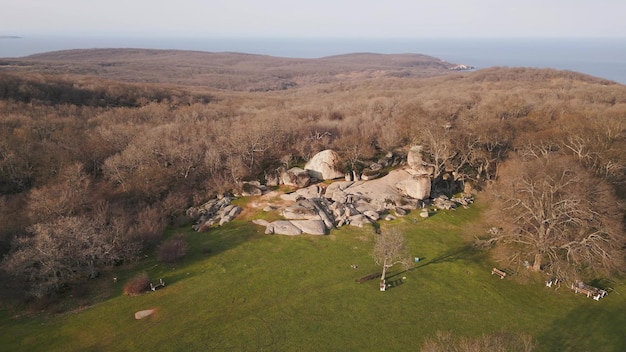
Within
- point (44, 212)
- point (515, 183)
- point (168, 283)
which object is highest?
point (515, 183)

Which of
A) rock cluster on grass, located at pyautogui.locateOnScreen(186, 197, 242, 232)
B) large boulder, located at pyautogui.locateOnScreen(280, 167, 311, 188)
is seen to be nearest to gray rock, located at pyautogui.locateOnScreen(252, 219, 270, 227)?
rock cluster on grass, located at pyautogui.locateOnScreen(186, 197, 242, 232)

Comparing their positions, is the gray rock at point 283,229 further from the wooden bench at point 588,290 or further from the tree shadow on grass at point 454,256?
the wooden bench at point 588,290

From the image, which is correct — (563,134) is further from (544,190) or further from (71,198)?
(71,198)

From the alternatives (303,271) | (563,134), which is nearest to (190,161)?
(303,271)

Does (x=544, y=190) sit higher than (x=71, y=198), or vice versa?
(x=544, y=190)

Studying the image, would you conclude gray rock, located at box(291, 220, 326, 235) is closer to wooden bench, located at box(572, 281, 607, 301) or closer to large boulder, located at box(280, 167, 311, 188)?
large boulder, located at box(280, 167, 311, 188)

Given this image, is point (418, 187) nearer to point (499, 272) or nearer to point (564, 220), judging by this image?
point (499, 272)

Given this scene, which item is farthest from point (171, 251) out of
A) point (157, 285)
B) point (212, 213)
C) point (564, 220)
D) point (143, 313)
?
point (564, 220)

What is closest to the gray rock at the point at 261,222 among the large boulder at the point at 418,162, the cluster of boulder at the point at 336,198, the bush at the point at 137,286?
the cluster of boulder at the point at 336,198
